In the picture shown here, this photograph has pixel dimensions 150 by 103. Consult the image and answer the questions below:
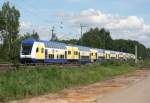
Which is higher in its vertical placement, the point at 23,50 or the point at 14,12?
the point at 14,12

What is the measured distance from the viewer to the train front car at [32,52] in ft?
163

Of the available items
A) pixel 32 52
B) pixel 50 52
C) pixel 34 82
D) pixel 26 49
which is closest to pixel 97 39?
pixel 50 52

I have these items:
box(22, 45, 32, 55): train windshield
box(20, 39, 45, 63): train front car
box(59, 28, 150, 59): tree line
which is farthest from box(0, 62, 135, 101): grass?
box(59, 28, 150, 59): tree line

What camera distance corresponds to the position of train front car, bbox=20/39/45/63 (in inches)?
1951

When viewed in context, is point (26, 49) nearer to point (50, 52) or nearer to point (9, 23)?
point (50, 52)

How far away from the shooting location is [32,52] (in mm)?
49469

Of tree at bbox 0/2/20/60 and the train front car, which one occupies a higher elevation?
tree at bbox 0/2/20/60

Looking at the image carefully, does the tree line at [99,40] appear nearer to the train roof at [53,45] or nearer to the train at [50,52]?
the train at [50,52]

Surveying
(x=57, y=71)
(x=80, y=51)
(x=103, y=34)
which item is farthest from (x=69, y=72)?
(x=103, y=34)

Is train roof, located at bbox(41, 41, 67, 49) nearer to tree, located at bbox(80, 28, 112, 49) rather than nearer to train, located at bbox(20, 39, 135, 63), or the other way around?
train, located at bbox(20, 39, 135, 63)

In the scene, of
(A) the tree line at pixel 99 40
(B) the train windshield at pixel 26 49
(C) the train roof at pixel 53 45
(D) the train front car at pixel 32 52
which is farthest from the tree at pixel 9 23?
(D) the train front car at pixel 32 52

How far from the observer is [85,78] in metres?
41.7

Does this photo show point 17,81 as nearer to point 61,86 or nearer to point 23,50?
point 61,86

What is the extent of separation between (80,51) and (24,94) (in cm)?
4504
